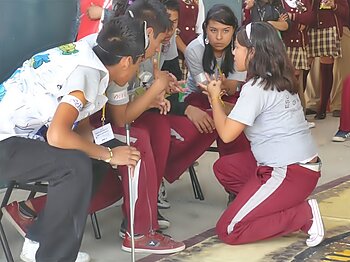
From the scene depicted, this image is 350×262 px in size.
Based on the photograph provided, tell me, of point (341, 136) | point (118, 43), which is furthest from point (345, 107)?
point (118, 43)

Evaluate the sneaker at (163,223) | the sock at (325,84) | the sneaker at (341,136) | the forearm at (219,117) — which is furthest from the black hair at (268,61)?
the sock at (325,84)

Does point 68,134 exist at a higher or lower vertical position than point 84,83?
lower

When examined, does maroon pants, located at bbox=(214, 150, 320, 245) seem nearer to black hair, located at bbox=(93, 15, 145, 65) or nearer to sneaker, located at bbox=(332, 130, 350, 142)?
black hair, located at bbox=(93, 15, 145, 65)

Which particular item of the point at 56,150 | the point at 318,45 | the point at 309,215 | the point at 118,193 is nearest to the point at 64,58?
the point at 56,150

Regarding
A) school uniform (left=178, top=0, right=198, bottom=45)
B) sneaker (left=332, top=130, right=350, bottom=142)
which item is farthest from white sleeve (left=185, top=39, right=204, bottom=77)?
sneaker (left=332, top=130, right=350, bottom=142)

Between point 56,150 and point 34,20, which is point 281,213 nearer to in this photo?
point 56,150

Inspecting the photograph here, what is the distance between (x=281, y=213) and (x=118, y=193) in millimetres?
728

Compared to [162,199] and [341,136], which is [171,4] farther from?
[341,136]

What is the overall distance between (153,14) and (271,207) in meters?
0.99

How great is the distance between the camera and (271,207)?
10.1 ft

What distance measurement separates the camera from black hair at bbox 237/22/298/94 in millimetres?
3031

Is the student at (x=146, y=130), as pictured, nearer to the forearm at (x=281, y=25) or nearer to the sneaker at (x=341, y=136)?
the forearm at (x=281, y=25)

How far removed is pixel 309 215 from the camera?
309 centimetres

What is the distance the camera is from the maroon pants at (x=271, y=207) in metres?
3.08
